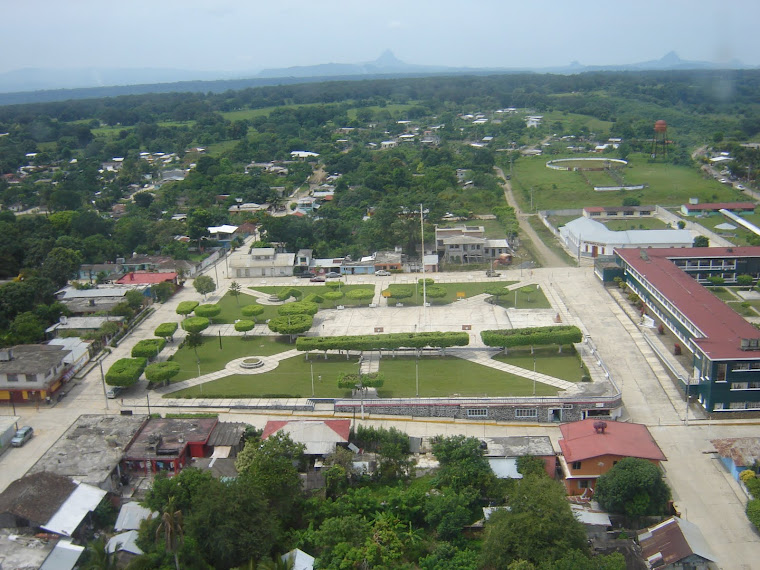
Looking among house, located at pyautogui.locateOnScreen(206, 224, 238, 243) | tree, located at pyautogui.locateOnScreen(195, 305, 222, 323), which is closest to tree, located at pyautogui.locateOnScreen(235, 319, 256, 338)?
tree, located at pyautogui.locateOnScreen(195, 305, 222, 323)

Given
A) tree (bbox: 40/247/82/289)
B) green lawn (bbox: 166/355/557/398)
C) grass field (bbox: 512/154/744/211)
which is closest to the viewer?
green lawn (bbox: 166/355/557/398)

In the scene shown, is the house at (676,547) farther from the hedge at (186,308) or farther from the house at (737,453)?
the hedge at (186,308)

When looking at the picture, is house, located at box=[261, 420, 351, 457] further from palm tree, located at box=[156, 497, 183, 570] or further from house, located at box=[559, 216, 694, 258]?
house, located at box=[559, 216, 694, 258]

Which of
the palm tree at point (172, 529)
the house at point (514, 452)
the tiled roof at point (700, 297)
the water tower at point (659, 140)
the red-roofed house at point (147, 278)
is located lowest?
the house at point (514, 452)

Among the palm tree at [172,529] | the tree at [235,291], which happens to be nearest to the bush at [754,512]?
the palm tree at [172,529]

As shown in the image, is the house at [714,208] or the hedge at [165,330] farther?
the house at [714,208]

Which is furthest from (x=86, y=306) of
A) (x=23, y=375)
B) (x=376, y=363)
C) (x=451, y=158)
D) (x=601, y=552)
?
(x=451, y=158)
